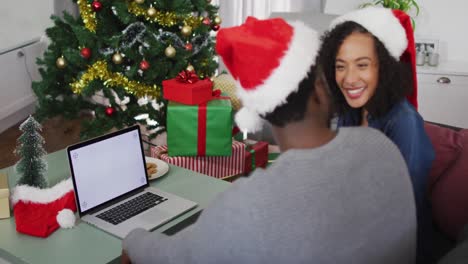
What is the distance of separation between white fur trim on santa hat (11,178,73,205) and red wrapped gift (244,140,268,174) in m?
1.36

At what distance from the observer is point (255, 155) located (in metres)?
2.90

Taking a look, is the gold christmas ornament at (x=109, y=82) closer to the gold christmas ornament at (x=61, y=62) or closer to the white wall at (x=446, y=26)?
the gold christmas ornament at (x=61, y=62)

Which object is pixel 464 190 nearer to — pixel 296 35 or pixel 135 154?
pixel 296 35

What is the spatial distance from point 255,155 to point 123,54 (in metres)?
0.94

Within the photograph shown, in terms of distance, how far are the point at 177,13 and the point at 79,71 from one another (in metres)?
0.68

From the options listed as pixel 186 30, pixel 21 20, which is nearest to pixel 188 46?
pixel 186 30

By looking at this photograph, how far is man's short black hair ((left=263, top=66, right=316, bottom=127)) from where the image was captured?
119 cm

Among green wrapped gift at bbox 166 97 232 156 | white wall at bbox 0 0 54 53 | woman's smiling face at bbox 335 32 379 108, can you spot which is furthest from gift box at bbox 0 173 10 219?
white wall at bbox 0 0 54 53

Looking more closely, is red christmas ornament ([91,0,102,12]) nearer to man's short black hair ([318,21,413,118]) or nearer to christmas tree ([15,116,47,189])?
christmas tree ([15,116,47,189])

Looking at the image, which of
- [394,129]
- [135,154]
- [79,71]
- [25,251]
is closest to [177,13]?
[79,71]

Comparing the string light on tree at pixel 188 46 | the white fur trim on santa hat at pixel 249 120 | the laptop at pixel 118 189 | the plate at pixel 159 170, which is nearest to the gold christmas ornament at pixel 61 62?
the string light on tree at pixel 188 46

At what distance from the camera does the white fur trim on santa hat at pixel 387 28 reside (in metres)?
1.71

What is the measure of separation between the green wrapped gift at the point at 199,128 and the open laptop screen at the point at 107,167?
29.4 inches

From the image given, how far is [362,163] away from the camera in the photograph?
106 cm
